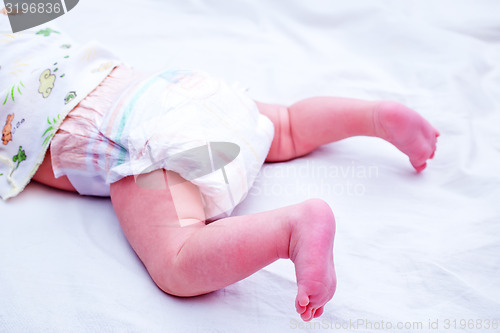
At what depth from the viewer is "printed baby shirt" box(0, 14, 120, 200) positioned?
2.90 feet

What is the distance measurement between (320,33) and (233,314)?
0.99m

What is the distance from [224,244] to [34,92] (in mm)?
524

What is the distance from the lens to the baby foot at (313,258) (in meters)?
0.62

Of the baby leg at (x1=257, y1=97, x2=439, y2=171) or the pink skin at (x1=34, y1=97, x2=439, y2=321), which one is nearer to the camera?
the pink skin at (x1=34, y1=97, x2=439, y2=321)

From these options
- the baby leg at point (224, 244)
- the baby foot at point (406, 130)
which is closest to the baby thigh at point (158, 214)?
the baby leg at point (224, 244)

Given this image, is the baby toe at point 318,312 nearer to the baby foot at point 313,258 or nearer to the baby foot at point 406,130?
the baby foot at point 313,258

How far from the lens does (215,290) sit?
2.42ft

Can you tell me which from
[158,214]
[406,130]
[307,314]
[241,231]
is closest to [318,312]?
[307,314]

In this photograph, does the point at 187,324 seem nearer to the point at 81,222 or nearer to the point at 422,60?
the point at 81,222

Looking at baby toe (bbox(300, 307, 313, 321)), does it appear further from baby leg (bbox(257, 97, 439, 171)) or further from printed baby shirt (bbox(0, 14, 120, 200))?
printed baby shirt (bbox(0, 14, 120, 200))

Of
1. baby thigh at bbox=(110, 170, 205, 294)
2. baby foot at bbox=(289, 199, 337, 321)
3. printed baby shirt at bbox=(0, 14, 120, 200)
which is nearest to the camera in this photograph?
baby foot at bbox=(289, 199, 337, 321)

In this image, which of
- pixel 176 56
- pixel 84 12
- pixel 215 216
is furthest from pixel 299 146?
pixel 84 12

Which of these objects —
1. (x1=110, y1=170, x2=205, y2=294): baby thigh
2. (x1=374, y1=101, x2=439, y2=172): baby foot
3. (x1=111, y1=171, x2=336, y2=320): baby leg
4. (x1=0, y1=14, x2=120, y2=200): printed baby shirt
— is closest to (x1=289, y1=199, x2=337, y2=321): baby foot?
(x1=111, y1=171, x2=336, y2=320): baby leg

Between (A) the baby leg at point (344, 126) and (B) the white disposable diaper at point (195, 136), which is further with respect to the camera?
(A) the baby leg at point (344, 126)
